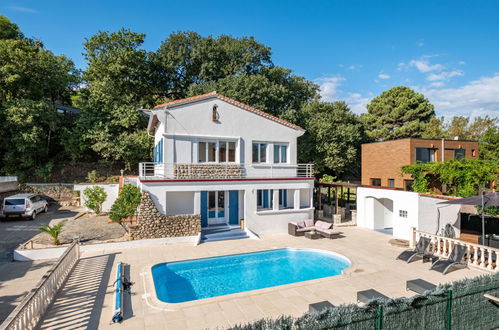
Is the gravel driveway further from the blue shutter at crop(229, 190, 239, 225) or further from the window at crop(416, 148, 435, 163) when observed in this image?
the window at crop(416, 148, 435, 163)

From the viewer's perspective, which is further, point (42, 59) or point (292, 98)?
point (292, 98)

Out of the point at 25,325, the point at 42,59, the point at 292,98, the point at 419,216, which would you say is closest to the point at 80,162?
the point at 42,59

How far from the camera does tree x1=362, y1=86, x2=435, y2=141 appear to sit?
42969 millimetres

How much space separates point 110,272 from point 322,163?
26.1 metres

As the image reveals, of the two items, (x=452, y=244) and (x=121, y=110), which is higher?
(x=121, y=110)

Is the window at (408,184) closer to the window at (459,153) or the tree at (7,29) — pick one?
the window at (459,153)

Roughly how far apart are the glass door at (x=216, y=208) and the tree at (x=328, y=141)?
14490 millimetres

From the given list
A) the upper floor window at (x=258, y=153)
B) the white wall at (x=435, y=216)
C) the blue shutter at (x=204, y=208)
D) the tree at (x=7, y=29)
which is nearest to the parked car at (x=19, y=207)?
the blue shutter at (x=204, y=208)

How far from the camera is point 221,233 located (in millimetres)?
17672

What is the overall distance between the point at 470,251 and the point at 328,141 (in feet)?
69.0

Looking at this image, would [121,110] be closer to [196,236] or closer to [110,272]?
[196,236]

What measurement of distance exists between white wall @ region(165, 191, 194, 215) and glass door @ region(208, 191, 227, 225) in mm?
1446

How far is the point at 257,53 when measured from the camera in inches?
1479

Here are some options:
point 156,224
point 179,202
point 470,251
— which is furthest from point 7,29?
point 470,251
